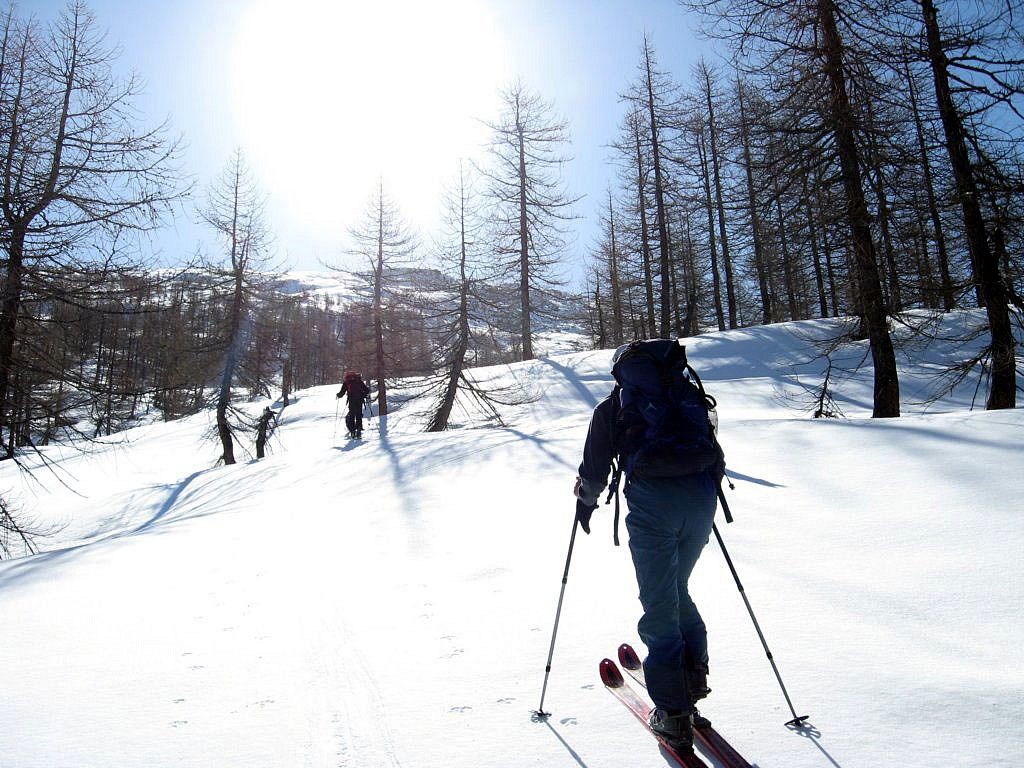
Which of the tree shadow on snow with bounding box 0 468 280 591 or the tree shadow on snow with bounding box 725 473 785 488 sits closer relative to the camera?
the tree shadow on snow with bounding box 0 468 280 591

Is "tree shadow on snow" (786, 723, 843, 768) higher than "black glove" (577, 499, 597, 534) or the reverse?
the reverse

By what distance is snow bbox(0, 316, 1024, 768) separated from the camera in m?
2.75

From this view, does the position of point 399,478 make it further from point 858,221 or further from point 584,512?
point 858,221

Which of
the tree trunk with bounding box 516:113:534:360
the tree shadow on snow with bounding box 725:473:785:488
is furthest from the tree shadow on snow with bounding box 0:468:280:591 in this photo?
the tree trunk with bounding box 516:113:534:360

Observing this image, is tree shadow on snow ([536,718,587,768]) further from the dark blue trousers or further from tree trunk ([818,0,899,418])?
tree trunk ([818,0,899,418])

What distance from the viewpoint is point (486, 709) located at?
3.09 meters

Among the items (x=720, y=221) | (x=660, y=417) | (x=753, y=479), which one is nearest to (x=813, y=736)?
(x=660, y=417)

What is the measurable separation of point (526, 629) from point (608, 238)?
125 ft

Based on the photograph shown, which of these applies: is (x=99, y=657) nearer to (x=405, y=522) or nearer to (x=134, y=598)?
(x=134, y=598)

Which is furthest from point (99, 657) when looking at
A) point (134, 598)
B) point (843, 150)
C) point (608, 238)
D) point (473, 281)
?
point (608, 238)

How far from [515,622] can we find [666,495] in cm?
208

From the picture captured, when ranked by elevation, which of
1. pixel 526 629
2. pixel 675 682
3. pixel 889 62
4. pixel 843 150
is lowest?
pixel 526 629

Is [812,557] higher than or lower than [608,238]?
lower

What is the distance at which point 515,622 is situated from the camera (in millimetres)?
4234
